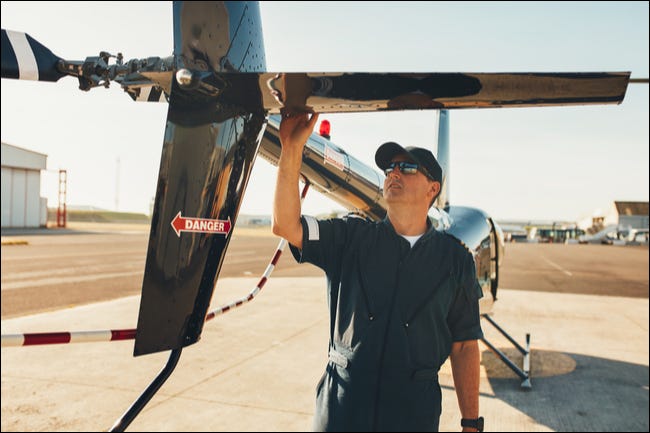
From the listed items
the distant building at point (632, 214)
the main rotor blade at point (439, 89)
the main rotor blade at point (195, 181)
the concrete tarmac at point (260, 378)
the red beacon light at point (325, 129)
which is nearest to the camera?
the main rotor blade at point (439, 89)

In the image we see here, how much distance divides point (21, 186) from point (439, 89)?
6425 centimetres

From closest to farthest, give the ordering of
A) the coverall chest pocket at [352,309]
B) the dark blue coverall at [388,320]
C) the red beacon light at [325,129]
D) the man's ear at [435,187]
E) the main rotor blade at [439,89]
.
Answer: the main rotor blade at [439,89] → the dark blue coverall at [388,320] → the coverall chest pocket at [352,309] → the man's ear at [435,187] → the red beacon light at [325,129]

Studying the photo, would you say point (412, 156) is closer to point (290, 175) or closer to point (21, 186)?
point (290, 175)

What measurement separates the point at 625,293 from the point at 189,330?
66.7ft

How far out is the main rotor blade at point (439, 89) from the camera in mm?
1464

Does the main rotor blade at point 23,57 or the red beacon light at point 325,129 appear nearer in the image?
the main rotor blade at point 23,57

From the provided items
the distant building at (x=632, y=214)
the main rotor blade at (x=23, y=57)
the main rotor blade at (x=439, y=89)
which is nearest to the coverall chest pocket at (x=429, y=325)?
the main rotor blade at (x=439, y=89)

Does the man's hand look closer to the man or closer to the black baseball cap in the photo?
the man

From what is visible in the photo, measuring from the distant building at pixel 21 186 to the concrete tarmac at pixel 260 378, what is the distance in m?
50.3

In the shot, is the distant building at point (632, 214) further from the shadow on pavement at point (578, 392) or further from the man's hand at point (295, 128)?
the man's hand at point (295, 128)

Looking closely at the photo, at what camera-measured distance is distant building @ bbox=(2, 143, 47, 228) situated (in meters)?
54.0

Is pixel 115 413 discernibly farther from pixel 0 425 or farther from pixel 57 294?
pixel 57 294

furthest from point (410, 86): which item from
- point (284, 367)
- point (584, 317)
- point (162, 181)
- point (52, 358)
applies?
point (584, 317)

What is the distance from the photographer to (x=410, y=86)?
1.57 m
